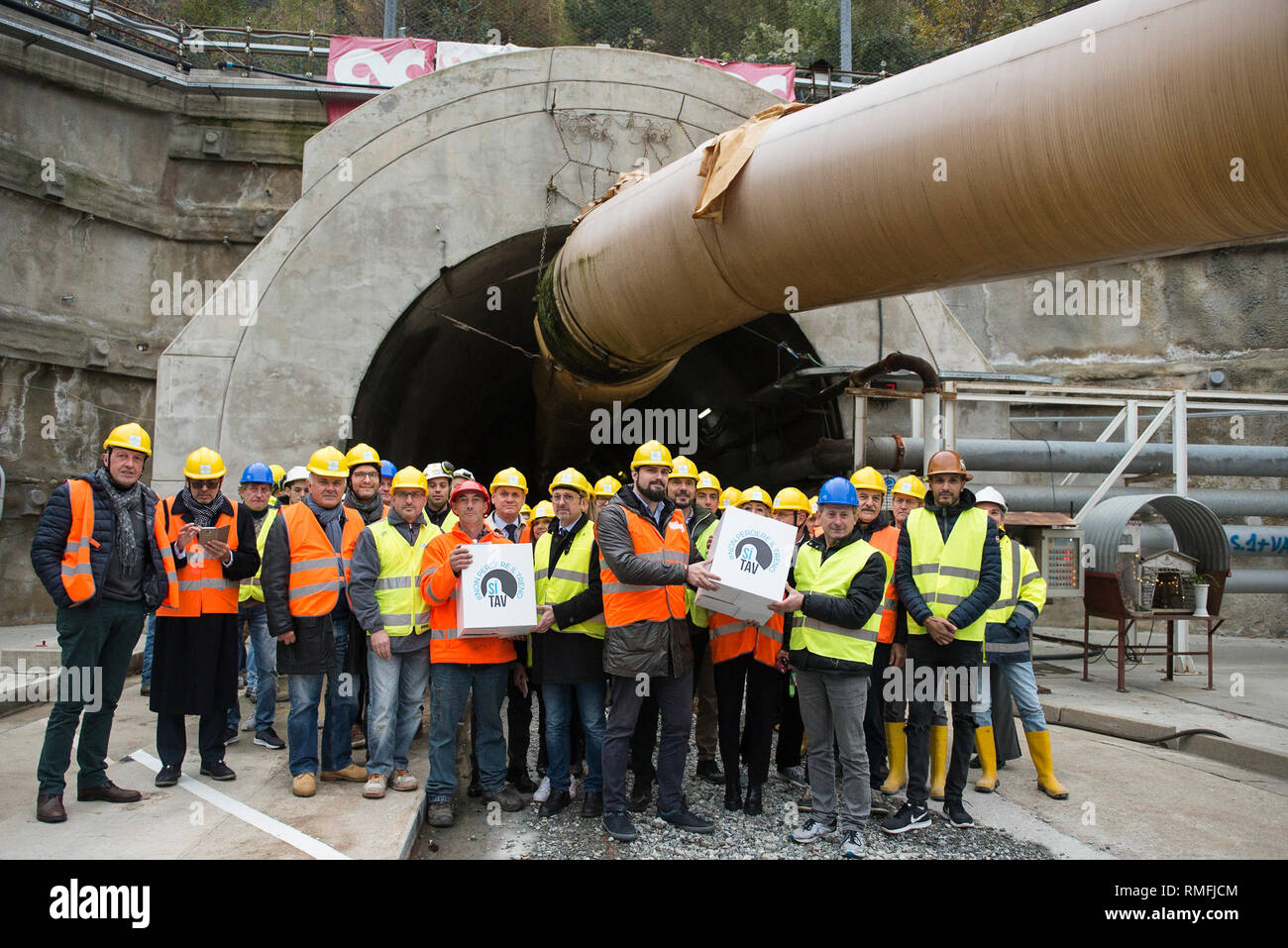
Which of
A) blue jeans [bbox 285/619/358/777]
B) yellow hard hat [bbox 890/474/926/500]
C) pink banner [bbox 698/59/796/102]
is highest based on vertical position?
pink banner [bbox 698/59/796/102]

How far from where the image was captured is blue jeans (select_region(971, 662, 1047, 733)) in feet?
17.8

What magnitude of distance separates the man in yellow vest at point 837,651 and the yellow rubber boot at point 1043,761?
1.44m

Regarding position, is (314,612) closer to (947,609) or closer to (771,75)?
(947,609)

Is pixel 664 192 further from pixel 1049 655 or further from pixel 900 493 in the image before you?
pixel 1049 655

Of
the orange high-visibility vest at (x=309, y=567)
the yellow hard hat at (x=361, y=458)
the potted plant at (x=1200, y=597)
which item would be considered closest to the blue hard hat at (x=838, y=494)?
the orange high-visibility vest at (x=309, y=567)

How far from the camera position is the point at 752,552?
4535 millimetres

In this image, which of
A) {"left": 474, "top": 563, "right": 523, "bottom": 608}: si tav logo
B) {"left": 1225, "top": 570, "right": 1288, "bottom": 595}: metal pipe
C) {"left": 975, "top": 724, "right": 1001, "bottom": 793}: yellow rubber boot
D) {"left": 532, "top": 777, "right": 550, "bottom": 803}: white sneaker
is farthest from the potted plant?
{"left": 474, "top": 563, "right": 523, "bottom": 608}: si tav logo

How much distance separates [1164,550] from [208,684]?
811 centimetres

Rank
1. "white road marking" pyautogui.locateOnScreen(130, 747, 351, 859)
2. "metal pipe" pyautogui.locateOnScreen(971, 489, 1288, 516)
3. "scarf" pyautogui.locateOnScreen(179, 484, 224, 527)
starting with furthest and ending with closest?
1. "metal pipe" pyautogui.locateOnScreen(971, 489, 1288, 516)
2. "scarf" pyautogui.locateOnScreen(179, 484, 224, 527)
3. "white road marking" pyautogui.locateOnScreen(130, 747, 351, 859)

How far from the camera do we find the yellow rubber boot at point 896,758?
18.2 feet

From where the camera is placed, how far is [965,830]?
4.84 meters

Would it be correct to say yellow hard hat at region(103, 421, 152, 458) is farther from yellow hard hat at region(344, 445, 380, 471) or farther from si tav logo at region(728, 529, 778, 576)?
si tav logo at region(728, 529, 778, 576)

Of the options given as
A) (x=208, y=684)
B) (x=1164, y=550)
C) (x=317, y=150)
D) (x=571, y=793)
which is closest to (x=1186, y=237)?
(x=571, y=793)

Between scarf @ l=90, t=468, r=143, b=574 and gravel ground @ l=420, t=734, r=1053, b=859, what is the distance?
197 cm
